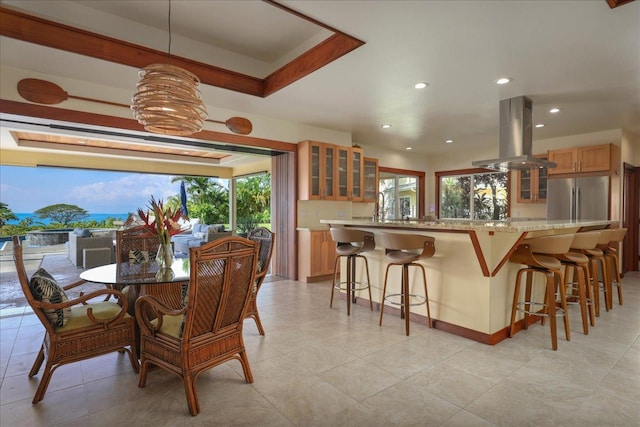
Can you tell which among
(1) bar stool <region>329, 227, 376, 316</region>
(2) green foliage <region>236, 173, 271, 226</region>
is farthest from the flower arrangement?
(2) green foliage <region>236, 173, 271, 226</region>

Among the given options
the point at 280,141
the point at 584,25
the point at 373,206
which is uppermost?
the point at 584,25

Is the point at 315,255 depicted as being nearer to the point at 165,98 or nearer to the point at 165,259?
the point at 165,259

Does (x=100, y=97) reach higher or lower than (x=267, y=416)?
higher

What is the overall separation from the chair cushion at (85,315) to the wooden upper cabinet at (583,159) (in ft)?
23.2

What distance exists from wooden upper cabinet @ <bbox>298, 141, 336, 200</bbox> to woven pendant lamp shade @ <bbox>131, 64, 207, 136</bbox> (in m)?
2.91

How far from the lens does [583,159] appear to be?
5852 mm

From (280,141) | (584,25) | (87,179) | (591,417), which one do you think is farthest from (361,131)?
(87,179)

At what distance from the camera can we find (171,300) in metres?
2.68

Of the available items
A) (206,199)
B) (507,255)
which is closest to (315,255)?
(507,255)

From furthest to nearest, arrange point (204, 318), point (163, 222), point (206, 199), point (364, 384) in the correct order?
point (206, 199)
point (163, 222)
point (364, 384)
point (204, 318)

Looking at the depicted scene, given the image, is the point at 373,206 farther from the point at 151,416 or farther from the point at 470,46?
the point at 151,416

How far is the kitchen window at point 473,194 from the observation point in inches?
296

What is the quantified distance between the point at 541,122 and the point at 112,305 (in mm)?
6266

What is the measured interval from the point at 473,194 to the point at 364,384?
6.87 m
